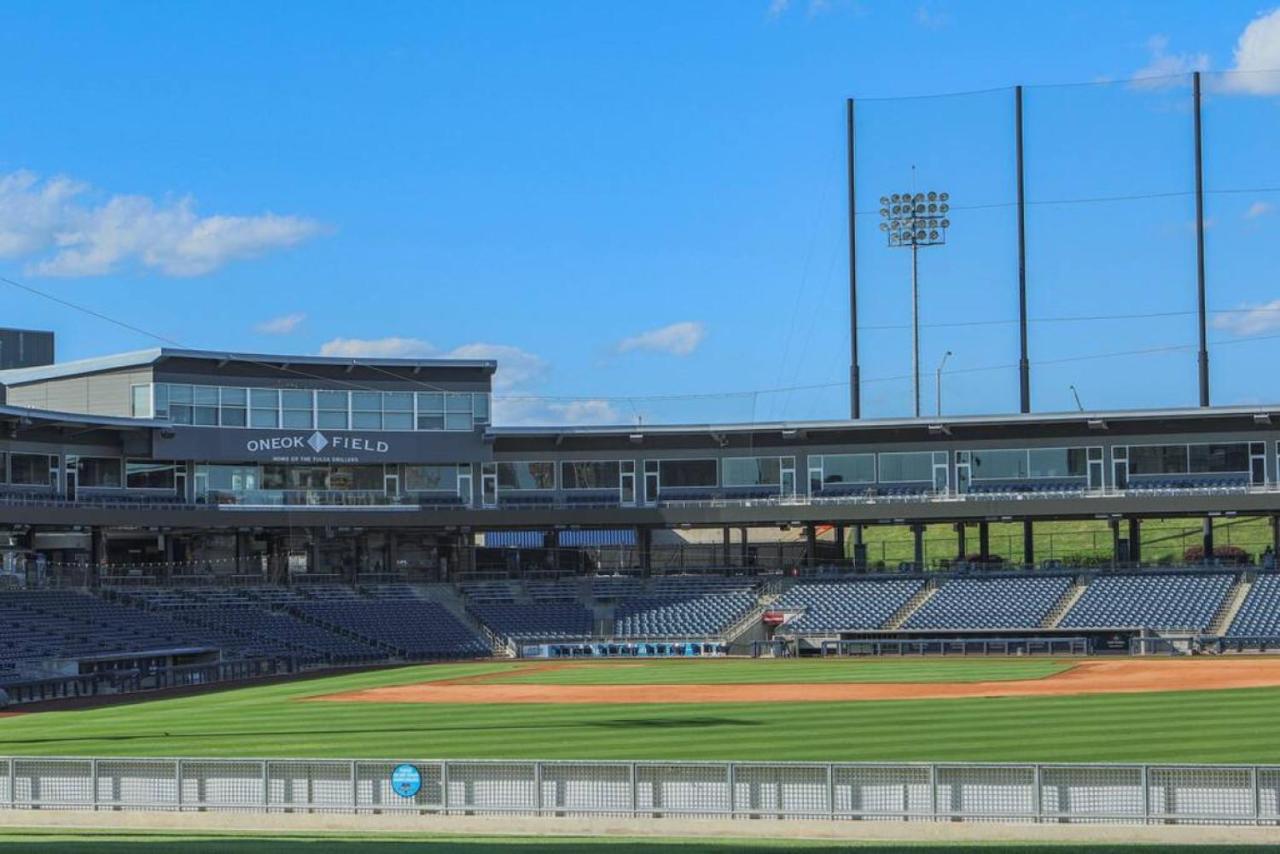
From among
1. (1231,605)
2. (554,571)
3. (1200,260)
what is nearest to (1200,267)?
(1200,260)

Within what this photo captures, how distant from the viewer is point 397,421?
7600 centimetres

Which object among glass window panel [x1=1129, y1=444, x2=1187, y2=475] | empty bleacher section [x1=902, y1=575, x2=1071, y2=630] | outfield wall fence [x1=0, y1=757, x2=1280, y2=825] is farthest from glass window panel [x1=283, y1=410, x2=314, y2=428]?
outfield wall fence [x1=0, y1=757, x2=1280, y2=825]

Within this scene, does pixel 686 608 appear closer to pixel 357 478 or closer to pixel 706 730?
pixel 357 478

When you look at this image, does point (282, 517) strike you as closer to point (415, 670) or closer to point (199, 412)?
point (199, 412)

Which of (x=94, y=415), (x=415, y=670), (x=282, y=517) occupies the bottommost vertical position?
(x=415, y=670)

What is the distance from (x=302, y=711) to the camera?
44656 mm

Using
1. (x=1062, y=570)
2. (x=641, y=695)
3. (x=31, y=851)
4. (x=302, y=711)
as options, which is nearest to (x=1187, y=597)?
(x=1062, y=570)

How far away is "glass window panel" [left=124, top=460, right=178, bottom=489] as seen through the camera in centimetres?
7300

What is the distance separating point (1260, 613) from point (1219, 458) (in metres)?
11.3

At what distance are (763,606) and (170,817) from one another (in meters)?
47.5

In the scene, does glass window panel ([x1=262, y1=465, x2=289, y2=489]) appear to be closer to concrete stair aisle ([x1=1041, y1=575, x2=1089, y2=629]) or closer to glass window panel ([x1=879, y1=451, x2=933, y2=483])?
glass window panel ([x1=879, y1=451, x2=933, y2=483])

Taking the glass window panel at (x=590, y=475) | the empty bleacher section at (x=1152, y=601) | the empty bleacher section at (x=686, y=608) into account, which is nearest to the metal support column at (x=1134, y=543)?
the empty bleacher section at (x=1152, y=601)

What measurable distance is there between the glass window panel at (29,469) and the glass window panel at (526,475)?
19.8 metres

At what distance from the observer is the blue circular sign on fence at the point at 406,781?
26047 mm
